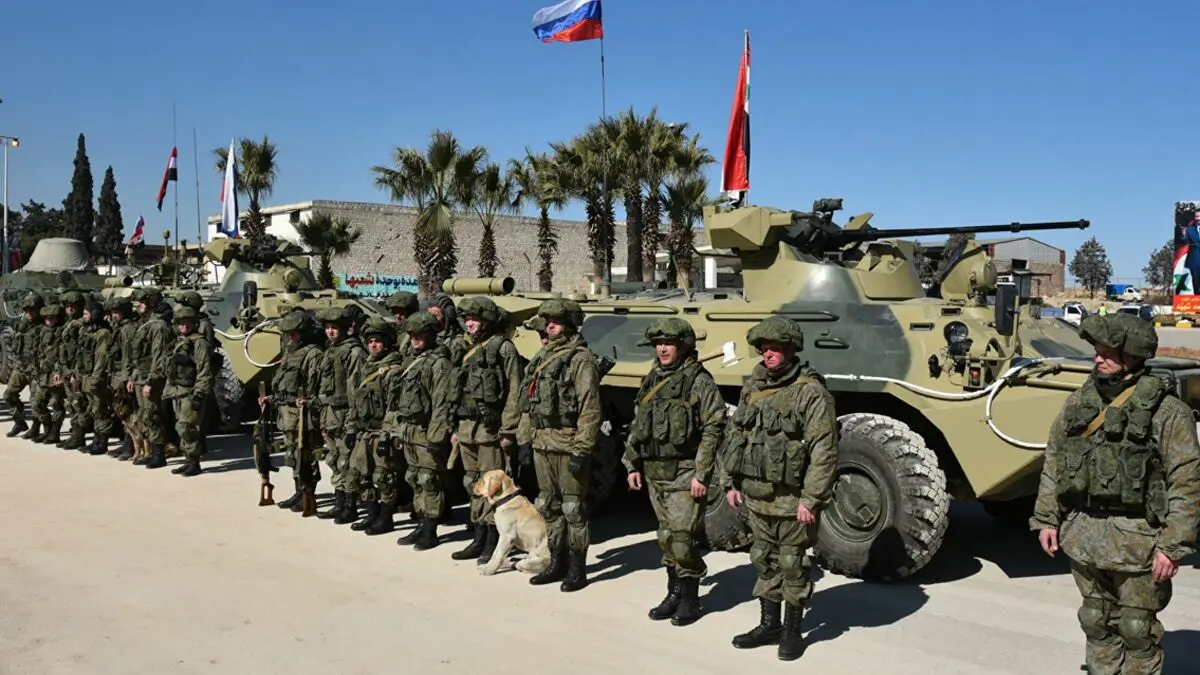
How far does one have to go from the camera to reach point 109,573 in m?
6.39

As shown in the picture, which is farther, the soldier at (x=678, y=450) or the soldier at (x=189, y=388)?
the soldier at (x=189, y=388)

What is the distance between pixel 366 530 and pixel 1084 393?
5159 millimetres

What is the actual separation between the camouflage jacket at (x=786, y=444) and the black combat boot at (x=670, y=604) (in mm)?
751

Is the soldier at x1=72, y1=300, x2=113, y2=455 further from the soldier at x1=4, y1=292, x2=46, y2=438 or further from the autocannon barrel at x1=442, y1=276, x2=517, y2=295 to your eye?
the autocannon barrel at x1=442, y1=276, x2=517, y2=295

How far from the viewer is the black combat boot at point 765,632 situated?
5.06m

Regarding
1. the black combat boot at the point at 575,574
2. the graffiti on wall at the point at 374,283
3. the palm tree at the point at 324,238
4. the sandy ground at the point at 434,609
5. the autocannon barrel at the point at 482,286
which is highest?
the palm tree at the point at 324,238

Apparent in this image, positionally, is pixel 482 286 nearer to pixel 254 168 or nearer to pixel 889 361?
pixel 889 361

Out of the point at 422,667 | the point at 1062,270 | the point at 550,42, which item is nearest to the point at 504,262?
the point at 550,42

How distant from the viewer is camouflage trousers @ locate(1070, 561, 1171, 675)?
393cm

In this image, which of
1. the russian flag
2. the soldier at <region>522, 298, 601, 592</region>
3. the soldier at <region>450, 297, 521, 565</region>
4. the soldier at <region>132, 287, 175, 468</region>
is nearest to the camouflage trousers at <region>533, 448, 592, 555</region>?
the soldier at <region>522, 298, 601, 592</region>

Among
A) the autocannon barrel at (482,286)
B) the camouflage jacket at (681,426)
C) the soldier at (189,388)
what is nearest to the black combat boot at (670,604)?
the camouflage jacket at (681,426)

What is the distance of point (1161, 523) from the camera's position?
3.87 meters

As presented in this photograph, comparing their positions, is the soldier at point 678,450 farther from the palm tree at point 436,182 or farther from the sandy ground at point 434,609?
the palm tree at point 436,182

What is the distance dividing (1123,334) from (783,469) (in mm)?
1610
